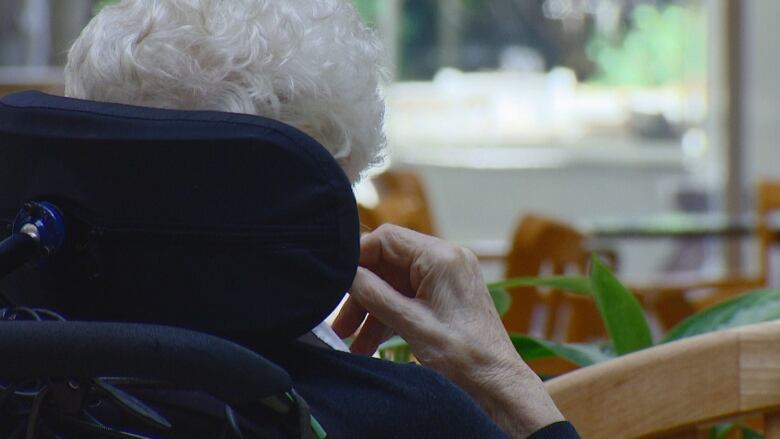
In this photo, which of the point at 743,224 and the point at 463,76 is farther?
the point at 463,76

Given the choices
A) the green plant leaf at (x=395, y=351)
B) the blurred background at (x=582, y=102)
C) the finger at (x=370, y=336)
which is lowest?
the blurred background at (x=582, y=102)

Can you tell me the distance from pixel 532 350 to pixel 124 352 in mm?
653

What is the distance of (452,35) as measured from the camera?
590 cm

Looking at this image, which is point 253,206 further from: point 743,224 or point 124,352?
point 743,224

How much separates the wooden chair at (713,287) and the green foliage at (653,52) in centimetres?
192

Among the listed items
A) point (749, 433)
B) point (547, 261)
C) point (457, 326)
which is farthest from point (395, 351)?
point (547, 261)

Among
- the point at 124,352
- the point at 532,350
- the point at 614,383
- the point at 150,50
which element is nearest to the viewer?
the point at 124,352

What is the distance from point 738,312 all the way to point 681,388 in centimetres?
28

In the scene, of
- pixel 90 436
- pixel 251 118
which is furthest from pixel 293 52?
pixel 90 436

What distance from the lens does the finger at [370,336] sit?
0.93 metres

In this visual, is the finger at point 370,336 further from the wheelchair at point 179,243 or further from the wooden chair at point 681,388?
the wheelchair at point 179,243

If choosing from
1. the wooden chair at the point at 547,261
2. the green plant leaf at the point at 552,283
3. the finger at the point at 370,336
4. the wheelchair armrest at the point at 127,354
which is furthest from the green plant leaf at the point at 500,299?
the wooden chair at the point at 547,261

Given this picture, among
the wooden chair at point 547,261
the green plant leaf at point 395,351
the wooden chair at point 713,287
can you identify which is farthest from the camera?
the wooden chair at point 547,261

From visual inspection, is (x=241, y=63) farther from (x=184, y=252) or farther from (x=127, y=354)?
(x=127, y=354)
